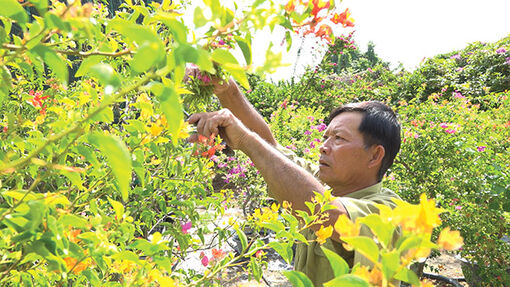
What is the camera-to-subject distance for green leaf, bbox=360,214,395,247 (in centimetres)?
36

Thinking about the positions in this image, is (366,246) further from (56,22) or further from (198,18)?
(56,22)

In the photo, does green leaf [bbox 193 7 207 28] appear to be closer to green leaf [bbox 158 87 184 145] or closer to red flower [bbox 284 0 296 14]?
green leaf [bbox 158 87 184 145]

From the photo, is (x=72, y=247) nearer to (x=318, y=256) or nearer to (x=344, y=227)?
(x=344, y=227)

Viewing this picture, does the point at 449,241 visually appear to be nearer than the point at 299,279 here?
Yes

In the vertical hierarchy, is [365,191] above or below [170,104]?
below

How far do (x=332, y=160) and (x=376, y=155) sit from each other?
9.4 inches

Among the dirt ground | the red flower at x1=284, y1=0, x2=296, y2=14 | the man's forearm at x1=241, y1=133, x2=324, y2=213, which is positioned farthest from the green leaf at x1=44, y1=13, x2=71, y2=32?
the dirt ground

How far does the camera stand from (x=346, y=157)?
5.71 feet

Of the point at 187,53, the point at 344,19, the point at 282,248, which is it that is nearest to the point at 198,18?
the point at 187,53

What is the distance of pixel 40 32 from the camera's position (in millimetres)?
410

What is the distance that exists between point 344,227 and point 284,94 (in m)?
10.0

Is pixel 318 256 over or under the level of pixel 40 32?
under

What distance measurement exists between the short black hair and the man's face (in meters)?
0.03

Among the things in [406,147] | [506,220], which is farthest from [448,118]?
[506,220]
